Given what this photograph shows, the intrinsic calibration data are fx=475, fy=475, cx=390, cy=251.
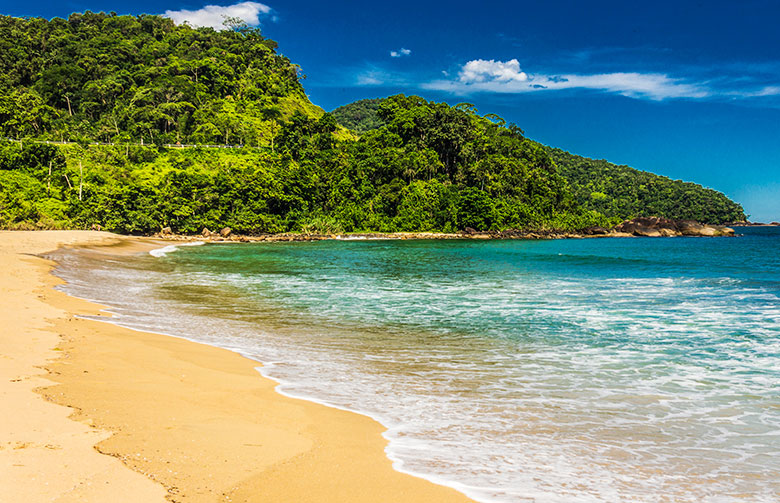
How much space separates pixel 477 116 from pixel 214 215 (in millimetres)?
62975

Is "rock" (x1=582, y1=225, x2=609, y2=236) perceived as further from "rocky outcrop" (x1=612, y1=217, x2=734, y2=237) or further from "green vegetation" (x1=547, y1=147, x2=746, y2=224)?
"green vegetation" (x1=547, y1=147, x2=746, y2=224)

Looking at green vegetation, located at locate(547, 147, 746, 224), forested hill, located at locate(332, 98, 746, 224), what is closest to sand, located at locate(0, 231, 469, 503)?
forested hill, located at locate(332, 98, 746, 224)

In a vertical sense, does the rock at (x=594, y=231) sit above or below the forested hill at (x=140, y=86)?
below

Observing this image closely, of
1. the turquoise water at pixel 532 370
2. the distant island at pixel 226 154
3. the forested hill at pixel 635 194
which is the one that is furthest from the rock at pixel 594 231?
the turquoise water at pixel 532 370

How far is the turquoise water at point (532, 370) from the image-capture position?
4.00 meters

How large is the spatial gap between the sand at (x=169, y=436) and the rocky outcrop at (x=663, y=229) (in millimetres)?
99589

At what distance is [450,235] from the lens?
72.3m

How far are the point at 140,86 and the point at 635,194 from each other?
130649 millimetres

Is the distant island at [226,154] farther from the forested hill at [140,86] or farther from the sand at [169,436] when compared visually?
the sand at [169,436]

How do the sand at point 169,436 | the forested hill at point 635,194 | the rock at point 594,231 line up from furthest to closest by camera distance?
the forested hill at point 635,194, the rock at point 594,231, the sand at point 169,436

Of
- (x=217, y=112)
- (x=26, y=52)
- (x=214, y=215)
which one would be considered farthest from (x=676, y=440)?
(x=26, y=52)

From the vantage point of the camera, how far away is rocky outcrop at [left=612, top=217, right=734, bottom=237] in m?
92.4

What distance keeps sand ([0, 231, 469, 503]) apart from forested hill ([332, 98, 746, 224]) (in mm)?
120933

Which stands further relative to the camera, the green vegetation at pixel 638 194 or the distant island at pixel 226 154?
the green vegetation at pixel 638 194
